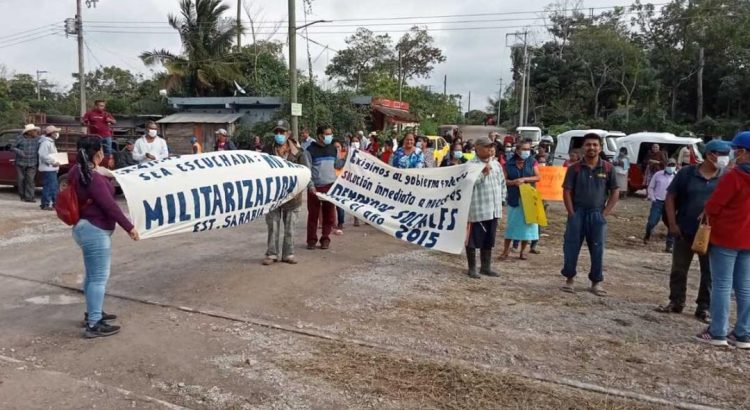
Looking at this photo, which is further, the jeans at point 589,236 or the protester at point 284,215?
the protester at point 284,215

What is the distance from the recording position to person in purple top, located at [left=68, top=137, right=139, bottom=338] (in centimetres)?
464

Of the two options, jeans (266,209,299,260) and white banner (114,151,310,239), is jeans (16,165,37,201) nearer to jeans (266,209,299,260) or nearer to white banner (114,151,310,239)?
jeans (266,209,299,260)

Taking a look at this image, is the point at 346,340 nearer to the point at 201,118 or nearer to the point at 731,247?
the point at 731,247

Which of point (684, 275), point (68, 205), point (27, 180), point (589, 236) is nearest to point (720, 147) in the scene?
point (684, 275)

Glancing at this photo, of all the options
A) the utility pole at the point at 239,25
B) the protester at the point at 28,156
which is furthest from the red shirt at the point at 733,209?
the utility pole at the point at 239,25

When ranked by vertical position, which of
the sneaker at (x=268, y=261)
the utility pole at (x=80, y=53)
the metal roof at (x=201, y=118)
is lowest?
the sneaker at (x=268, y=261)

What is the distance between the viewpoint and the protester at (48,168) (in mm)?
11750

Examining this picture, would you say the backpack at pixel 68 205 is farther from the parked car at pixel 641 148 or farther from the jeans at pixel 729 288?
the parked car at pixel 641 148

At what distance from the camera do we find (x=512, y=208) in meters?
8.20

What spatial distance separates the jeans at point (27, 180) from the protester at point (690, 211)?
490 inches

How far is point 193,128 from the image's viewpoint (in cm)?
2797

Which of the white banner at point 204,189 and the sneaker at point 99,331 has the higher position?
the white banner at point 204,189

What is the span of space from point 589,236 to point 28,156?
11.5 meters

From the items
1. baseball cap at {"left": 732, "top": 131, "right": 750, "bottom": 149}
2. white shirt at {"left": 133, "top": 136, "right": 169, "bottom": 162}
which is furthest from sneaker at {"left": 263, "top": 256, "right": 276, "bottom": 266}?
baseball cap at {"left": 732, "top": 131, "right": 750, "bottom": 149}
